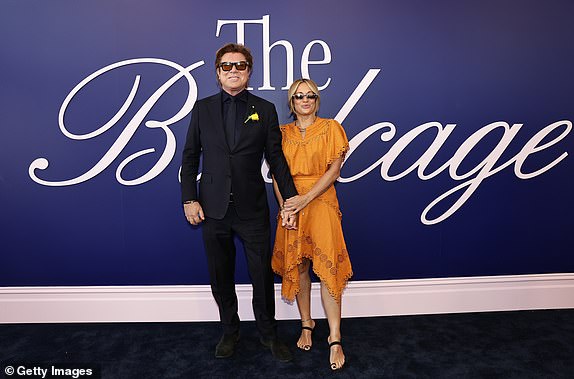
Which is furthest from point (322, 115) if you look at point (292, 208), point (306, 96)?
point (292, 208)

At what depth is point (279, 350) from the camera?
8.29 feet

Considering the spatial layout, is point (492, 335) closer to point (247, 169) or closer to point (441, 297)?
point (441, 297)

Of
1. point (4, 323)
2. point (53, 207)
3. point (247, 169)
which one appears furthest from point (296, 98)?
point (4, 323)

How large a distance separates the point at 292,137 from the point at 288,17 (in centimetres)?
100

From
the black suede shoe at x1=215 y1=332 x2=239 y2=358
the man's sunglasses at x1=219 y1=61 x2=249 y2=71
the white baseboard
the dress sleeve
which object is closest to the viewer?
the man's sunglasses at x1=219 y1=61 x2=249 y2=71

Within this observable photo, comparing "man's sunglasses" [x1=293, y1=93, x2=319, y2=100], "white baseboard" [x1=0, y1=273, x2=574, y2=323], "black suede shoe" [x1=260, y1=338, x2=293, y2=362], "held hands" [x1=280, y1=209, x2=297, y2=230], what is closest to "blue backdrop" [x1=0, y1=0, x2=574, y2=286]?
"white baseboard" [x1=0, y1=273, x2=574, y2=323]

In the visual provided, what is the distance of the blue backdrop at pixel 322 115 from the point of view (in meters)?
2.95

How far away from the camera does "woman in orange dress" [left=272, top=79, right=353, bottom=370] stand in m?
2.45

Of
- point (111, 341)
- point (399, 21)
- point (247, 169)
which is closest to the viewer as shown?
point (247, 169)

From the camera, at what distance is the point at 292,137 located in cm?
255

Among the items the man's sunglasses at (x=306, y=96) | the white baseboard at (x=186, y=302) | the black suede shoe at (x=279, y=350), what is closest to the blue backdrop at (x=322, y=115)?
the white baseboard at (x=186, y=302)

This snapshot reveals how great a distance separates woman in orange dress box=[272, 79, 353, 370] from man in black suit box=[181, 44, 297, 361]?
10cm

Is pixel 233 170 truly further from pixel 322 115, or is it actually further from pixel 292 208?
pixel 322 115

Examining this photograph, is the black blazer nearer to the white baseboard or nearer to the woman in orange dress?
the woman in orange dress
